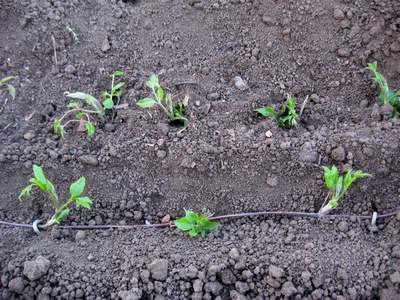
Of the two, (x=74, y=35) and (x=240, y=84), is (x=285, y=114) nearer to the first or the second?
(x=240, y=84)

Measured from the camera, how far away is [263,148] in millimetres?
2205

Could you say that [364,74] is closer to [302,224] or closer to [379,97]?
[379,97]

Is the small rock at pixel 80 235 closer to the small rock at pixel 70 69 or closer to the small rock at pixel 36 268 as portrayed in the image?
the small rock at pixel 36 268

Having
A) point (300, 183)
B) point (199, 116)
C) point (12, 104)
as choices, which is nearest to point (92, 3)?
point (12, 104)

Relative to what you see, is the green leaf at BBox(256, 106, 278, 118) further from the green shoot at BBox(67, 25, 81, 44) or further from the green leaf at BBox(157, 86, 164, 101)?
the green shoot at BBox(67, 25, 81, 44)


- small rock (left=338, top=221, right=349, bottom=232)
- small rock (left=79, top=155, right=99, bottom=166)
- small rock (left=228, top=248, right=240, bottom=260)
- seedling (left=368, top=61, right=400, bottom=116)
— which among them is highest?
seedling (left=368, top=61, right=400, bottom=116)

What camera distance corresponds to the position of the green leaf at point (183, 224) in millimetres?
2012

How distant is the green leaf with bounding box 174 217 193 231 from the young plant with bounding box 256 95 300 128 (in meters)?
0.70

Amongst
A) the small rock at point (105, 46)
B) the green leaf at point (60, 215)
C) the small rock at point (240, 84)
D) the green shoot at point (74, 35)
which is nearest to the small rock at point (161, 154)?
the green leaf at point (60, 215)

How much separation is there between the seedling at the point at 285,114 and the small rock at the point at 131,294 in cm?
105

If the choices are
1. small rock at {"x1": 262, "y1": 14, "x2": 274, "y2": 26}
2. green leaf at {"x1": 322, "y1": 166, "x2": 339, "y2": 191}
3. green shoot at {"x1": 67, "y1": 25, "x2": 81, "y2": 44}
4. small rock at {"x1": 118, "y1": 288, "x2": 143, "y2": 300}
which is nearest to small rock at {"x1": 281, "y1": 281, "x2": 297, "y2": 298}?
green leaf at {"x1": 322, "y1": 166, "x2": 339, "y2": 191}

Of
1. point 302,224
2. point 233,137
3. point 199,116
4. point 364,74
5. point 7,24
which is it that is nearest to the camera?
point 302,224

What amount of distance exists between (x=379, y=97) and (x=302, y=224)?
849 millimetres

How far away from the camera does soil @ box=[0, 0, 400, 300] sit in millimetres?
1907
